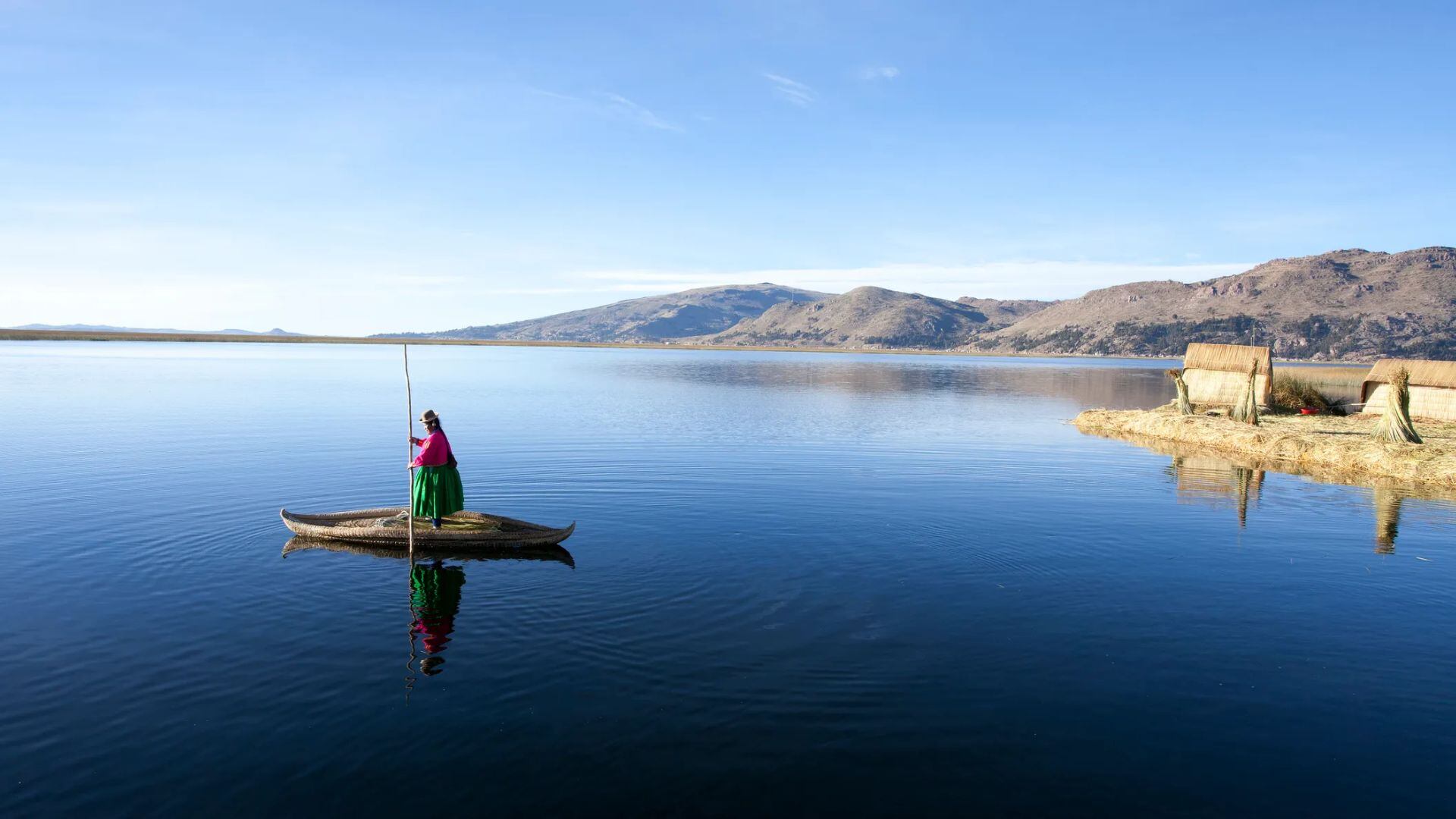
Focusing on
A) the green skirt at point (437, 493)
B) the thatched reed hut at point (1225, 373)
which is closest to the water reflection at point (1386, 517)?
the green skirt at point (437, 493)

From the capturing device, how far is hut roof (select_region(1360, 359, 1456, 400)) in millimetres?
48406

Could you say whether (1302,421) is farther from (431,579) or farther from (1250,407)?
(431,579)

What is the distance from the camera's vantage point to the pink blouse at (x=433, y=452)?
1872 centimetres

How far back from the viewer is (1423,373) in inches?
1955

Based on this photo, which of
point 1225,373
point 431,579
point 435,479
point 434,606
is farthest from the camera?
point 1225,373

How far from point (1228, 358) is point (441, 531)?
2067 inches

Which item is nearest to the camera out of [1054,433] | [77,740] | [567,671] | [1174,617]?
[77,740]

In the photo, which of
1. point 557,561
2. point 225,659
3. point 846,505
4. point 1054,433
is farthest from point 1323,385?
point 225,659

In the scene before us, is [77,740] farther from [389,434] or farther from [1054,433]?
[1054,433]

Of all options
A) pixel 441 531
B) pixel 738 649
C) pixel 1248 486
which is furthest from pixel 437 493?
pixel 1248 486

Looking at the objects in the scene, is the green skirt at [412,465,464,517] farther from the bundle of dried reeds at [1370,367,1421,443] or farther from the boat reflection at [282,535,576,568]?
the bundle of dried reeds at [1370,367,1421,443]

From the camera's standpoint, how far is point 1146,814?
915 cm

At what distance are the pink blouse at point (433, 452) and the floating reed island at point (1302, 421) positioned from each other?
31.7 m

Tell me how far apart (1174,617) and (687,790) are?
1041cm
